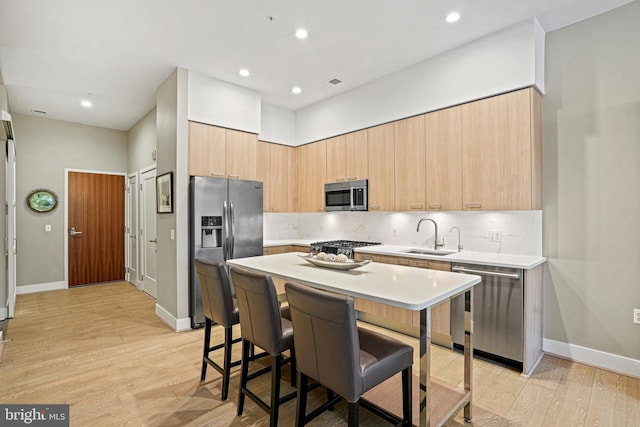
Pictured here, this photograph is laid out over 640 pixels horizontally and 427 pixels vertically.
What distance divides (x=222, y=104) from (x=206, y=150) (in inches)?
26.3

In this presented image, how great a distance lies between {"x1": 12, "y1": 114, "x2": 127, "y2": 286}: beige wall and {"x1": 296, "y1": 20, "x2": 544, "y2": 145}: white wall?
459cm

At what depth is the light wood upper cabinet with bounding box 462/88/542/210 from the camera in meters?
2.92

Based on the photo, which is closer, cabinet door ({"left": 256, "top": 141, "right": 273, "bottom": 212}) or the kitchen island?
the kitchen island

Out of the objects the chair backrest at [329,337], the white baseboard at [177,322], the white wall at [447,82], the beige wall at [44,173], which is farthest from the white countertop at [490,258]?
the beige wall at [44,173]

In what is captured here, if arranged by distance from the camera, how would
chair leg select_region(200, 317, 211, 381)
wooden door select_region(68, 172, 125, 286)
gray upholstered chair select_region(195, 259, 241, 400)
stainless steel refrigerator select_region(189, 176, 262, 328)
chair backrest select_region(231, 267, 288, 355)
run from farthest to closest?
wooden door select_region(68, 172, 125, 286) < stainless steel refrigerator select_region(189, 176, 262, 328) < chair leg select_region(200, 317, 211, 381) < gray upholstered chair select_region(195, 259, 241, 400) < chair backrest select_region(231, 267, 288, 355)

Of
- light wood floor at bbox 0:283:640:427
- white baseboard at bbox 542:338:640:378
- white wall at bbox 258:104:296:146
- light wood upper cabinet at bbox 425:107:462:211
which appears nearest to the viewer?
light wood floor at bbox 0:283:640:427

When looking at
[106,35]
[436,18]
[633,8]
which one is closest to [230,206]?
[106,35]

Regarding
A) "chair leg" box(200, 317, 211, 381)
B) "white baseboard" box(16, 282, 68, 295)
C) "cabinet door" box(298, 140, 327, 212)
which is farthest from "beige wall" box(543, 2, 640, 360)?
"white baseboard" box(16, 282, 68, 295)

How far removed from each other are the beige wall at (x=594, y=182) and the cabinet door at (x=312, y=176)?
2813 millimetres

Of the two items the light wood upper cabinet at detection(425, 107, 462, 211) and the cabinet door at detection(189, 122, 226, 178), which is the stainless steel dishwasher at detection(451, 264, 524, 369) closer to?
the light wood upper cabinet at detection(425, 107, 462, 211)

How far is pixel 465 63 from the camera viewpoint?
10.9ft

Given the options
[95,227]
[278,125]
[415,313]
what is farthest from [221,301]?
[95,227]

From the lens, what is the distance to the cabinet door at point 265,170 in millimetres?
4938

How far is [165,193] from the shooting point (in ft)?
13.4
